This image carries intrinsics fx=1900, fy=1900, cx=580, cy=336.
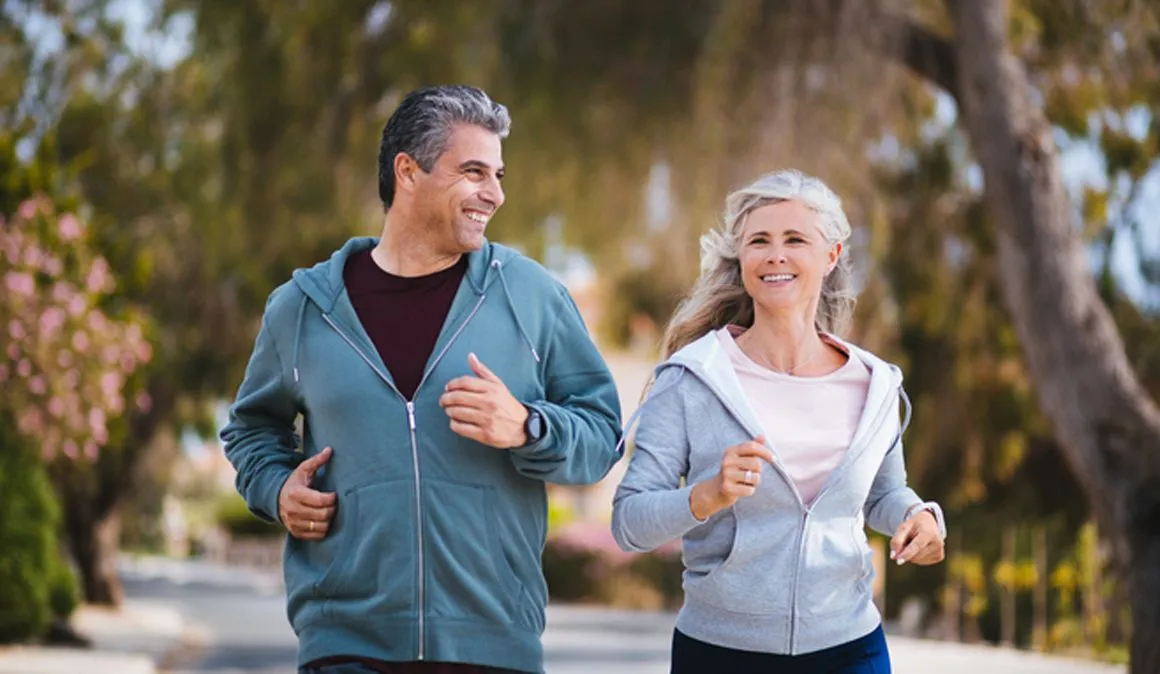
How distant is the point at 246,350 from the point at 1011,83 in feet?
47.6

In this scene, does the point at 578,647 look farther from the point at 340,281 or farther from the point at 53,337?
the point at 340,281

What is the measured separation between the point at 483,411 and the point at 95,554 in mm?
25284

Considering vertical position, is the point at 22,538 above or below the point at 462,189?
above

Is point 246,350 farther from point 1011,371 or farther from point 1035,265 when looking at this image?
point 1035,265

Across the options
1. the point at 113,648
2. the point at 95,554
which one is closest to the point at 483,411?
the point at 113,648

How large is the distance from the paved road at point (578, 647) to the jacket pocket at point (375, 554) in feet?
36.6

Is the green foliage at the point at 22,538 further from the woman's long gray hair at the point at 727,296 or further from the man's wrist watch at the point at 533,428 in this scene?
the man's wrist watch at the point at 533,428

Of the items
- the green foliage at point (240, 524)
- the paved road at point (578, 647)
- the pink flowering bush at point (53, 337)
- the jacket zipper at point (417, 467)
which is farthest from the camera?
the green foliage at point (240, 524)

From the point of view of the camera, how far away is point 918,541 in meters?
3.81

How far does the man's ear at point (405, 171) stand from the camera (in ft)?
12.6

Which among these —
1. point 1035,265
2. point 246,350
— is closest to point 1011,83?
point 1035,265

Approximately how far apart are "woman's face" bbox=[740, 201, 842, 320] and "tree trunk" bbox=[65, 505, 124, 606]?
79.8 ft

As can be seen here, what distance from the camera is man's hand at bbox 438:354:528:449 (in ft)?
11.4

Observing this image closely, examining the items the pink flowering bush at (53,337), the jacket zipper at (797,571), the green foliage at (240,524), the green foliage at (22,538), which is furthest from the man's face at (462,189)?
the green foliage at (240,524)
